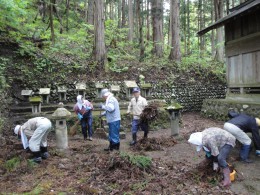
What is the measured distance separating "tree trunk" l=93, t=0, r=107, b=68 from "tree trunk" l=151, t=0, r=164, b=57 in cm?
465

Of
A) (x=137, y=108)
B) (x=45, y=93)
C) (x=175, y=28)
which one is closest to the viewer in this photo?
(x=137, y=108)

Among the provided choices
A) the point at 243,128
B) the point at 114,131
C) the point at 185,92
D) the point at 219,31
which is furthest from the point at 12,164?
the point at 219,31

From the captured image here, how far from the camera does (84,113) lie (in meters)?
8.45

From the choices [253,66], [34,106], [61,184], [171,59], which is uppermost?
[171,59]

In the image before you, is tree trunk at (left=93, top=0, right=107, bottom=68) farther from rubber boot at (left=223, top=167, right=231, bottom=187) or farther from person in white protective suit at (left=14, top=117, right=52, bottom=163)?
rubber boot at (left=223, top=167, right=231, bottom=187)

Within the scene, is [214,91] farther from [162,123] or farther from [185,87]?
[162,123]

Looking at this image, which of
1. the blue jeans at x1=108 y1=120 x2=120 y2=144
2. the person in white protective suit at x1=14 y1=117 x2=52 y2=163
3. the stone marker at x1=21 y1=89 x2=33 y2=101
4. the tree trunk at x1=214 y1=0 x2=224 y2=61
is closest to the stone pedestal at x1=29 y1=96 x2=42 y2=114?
the stone marker at x1=21 y1=89 x2=33 y2=101

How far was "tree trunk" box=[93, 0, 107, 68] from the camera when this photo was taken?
42.4 ft

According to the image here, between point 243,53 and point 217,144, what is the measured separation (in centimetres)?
743

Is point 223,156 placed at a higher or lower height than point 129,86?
lower

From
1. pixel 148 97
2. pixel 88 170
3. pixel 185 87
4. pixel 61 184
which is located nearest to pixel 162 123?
pixel 148 97

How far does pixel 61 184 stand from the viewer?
16.1 feet

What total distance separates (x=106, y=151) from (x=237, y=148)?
12.8 ft

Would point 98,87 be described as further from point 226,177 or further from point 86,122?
point 226,177
